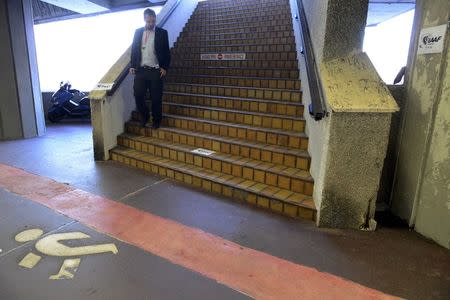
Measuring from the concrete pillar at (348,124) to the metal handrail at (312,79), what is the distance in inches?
2.9

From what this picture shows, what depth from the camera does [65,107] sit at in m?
7.53

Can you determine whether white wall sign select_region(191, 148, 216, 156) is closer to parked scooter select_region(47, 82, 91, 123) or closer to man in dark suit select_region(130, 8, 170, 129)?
man in dark suit select_region(130, 8, 170, 129)

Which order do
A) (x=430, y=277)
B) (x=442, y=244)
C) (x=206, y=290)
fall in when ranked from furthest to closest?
1. (x=442, y=244)
2. (x=430, y=277)
3. (x=206, y=290)

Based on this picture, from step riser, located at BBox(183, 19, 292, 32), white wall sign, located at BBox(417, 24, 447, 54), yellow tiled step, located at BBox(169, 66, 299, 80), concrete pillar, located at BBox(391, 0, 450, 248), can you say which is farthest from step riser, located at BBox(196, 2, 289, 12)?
white wall sign, located at BBox(417, 24, 447, 54)

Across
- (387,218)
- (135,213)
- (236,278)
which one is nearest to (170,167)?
(135,213)

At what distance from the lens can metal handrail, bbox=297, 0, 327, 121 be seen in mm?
2595

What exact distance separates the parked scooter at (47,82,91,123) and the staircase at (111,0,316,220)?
2932 mm

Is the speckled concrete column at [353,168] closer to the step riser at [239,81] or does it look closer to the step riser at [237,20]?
the step riser at [239,81]

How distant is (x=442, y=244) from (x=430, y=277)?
52cm

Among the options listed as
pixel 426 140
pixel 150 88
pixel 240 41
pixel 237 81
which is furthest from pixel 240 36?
pixel 426 140

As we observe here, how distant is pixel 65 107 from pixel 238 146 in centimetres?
564

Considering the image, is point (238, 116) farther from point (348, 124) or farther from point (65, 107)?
point (65, 107)

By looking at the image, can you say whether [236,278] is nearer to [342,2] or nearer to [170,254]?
[170,254]

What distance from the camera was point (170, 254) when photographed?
230cm
